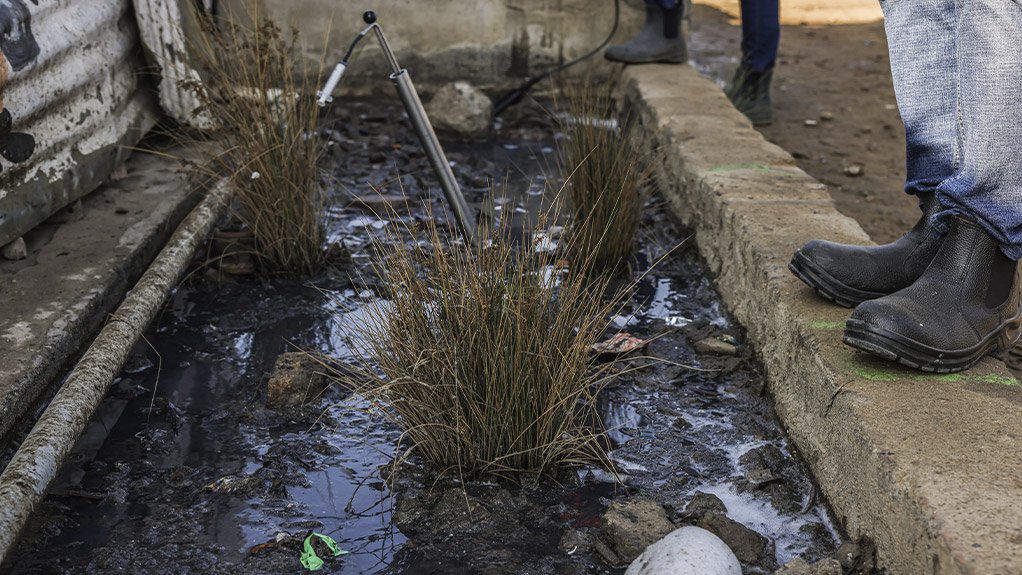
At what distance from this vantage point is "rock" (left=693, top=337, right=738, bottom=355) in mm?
2809

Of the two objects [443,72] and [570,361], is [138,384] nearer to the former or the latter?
[570,361]

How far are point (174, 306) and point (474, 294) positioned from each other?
134 cm

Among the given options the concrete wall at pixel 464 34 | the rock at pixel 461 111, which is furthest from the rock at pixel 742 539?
the concrete wall at pixel 464 34

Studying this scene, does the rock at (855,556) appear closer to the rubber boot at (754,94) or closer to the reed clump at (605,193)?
the reed clump at (605,193)

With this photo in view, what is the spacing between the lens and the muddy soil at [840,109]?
13.8 ft

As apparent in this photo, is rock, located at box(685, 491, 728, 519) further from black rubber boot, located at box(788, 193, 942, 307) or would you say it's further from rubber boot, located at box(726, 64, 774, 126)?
rubber boot, located at box(726, 64, 774, 126)

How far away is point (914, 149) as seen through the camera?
233 cm

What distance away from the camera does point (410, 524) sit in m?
2.11

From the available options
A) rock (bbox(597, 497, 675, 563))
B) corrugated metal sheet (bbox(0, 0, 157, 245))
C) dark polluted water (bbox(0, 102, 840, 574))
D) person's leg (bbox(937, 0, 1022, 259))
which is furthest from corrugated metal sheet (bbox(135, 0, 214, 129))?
person's leg (bbox(937, 0, 1022, 259))

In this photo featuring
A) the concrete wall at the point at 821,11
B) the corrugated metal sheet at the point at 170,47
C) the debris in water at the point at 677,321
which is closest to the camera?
the debris in water at the point at 677,321

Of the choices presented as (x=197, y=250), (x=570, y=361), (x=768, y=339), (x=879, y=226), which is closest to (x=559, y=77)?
(x=879, y=226)

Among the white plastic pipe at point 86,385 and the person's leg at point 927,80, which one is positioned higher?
the person's leg at point 927,80

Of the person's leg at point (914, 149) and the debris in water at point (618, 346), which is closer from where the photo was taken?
the person's leg at point (914, 149)

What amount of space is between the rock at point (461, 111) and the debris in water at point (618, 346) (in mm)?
Answer: 2039
